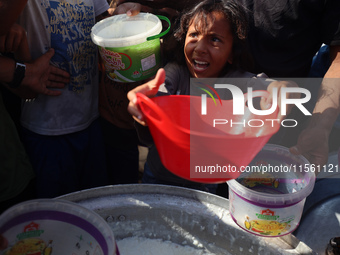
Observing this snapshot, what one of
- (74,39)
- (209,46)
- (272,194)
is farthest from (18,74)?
(272,194)

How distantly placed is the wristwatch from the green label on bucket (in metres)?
0.27

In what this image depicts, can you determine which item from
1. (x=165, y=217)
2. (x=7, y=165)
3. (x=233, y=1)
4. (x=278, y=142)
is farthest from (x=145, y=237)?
(x=233, y=1)

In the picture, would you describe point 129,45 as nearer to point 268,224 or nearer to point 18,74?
point 18,74

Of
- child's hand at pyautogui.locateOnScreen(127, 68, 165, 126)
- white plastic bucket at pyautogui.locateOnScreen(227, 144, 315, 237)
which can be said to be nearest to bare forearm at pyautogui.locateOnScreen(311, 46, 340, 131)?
white plastic bucket at pyautogui.locateOnScreen(227, 144, 315, 237)

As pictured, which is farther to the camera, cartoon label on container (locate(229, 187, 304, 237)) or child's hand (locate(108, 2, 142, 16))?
child's hand (locate(108, 2, 142, 16))

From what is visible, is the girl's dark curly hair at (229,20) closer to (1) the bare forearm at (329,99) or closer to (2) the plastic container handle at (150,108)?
(1) the bare forearm at (329,99)

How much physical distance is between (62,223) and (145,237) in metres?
0.43

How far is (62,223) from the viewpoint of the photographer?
0.82m

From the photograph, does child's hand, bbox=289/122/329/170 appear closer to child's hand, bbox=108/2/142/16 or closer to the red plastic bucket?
the red plastic bucket

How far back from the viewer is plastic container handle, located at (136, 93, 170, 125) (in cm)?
83

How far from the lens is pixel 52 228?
0.83 metres

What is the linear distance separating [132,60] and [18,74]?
0.38 metres

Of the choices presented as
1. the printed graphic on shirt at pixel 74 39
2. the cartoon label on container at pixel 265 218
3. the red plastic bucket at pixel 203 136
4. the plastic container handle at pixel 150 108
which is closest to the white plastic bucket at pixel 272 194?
the cartoon label on container at pixel 265 218

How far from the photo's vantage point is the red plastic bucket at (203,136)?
82cm
